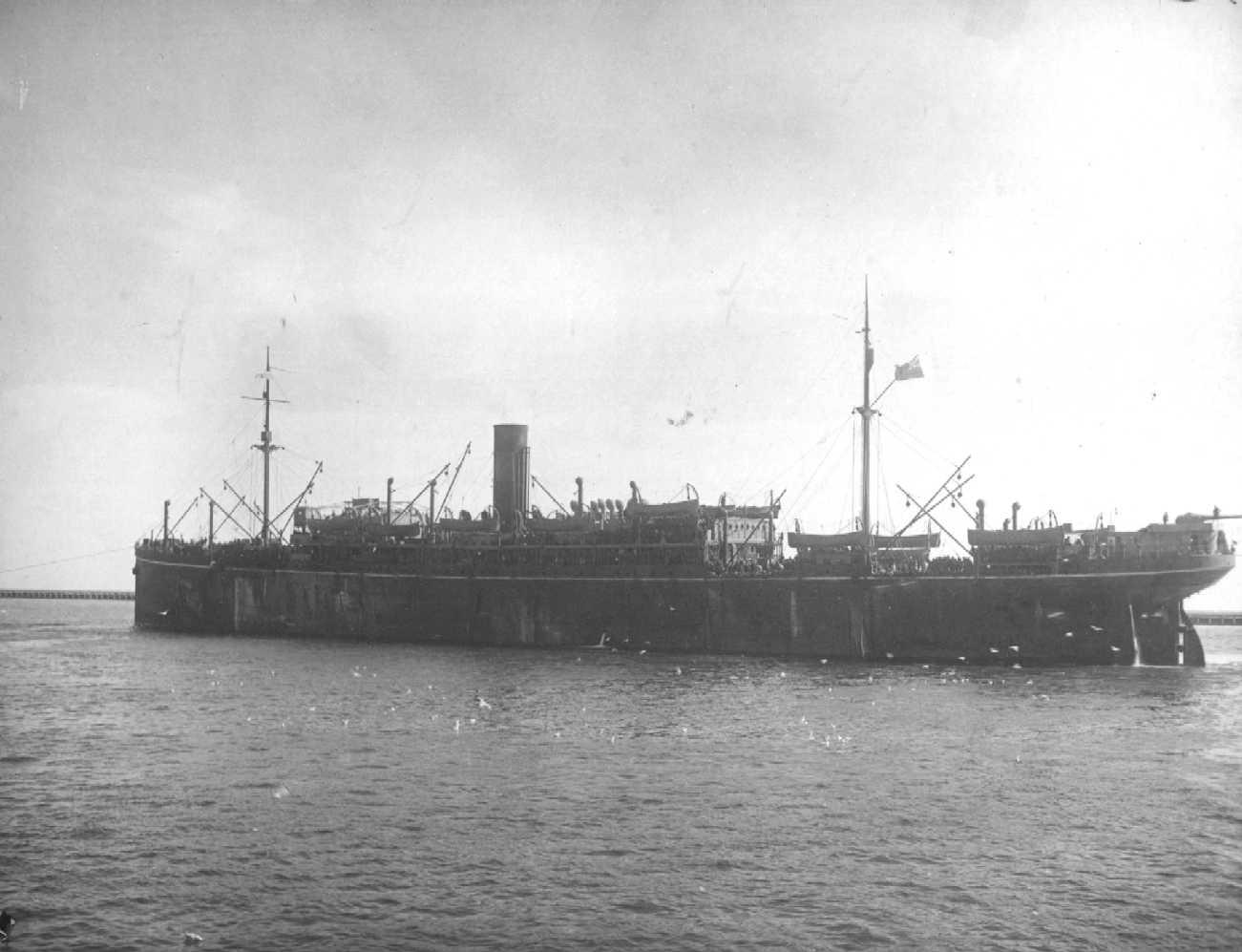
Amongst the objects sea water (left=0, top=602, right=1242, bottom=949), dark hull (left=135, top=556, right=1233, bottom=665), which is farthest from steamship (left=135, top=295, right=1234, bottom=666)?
sea water (left=0, top=602, right=1242, bottom=949)

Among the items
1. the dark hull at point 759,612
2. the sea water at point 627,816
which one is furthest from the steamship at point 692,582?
the sea water at point 627,816

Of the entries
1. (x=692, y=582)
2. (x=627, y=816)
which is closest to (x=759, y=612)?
(x=692, y=582)

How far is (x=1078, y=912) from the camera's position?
55.3 ft

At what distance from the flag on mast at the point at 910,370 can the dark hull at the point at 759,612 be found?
29.6 feet

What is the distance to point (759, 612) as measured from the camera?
2063 inches

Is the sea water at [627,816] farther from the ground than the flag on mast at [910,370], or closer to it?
closer to it

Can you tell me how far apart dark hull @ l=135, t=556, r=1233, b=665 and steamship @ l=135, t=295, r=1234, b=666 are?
0.08 metres

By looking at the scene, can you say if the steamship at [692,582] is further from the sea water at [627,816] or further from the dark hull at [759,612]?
the sea water at [627,816]

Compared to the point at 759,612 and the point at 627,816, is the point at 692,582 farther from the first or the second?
the point at 627,816

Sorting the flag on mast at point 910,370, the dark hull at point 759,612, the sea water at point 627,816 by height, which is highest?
the flag on mast at point 910,370

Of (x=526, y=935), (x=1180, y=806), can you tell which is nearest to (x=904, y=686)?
(x=1180, y=806)

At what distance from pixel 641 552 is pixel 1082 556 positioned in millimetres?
20859

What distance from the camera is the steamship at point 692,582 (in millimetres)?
46312

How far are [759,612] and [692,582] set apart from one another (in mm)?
3679
